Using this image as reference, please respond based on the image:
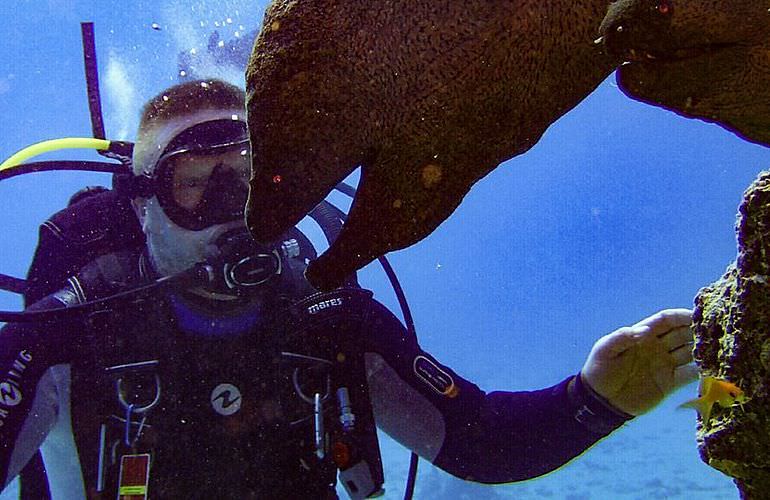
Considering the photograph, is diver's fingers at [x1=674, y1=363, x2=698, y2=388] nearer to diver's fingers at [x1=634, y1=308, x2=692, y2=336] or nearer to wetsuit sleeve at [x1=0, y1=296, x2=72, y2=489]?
diver's fingers at [x1=634, y1=308, x2=692, y2=336]

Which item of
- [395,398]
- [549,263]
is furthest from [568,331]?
[395,398]

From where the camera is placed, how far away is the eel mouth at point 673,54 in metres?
1.04

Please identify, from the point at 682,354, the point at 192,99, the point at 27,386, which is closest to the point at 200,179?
the point at 192,99

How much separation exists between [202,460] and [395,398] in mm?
1294

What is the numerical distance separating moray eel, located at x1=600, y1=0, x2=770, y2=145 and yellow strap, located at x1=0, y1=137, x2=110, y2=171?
3640 mm

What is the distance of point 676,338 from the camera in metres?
2.47

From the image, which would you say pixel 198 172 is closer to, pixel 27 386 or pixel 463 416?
pixel 27 386

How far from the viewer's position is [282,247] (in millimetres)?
3650

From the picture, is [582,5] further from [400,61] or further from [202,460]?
[202,460]

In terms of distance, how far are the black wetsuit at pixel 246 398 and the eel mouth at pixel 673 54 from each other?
2292mm

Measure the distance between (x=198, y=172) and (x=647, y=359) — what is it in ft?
9.04

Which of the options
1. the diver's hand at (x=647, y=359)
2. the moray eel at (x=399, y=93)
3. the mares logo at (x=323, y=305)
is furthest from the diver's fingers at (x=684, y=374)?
the mares logo at (x=323, y=305)

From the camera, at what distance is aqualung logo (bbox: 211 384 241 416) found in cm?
322

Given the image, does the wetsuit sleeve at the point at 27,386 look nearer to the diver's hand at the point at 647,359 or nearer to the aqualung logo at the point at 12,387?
Answer: the aqualung logo at the point at 12,387
